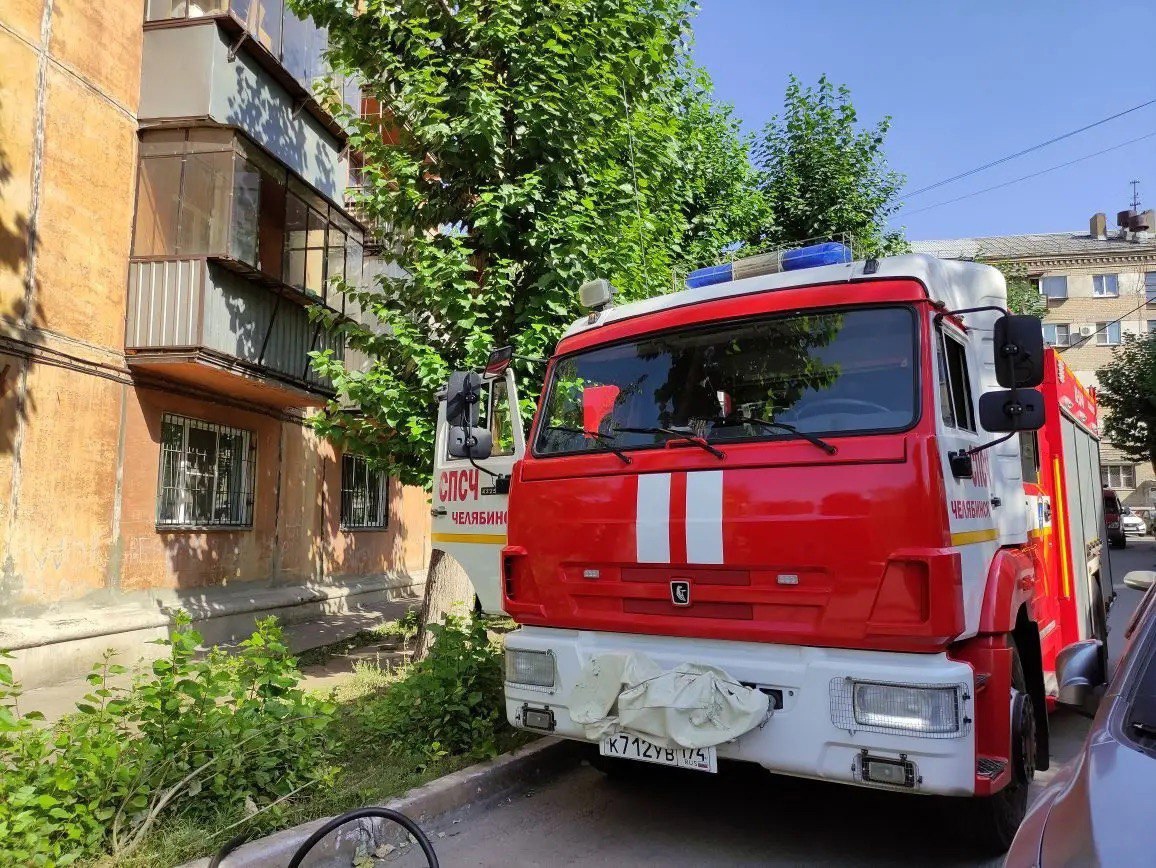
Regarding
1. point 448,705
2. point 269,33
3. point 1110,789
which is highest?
point 269,33

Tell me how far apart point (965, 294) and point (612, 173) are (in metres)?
3.76

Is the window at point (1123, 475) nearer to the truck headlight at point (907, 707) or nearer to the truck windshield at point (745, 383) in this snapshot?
the truck windshield at point (745, 383)

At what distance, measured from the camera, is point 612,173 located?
720 centimetres

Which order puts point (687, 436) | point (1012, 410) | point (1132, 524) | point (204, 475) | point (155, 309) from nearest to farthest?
point (1012, 410) → point (687, 436) → point (155, 309) → point (204, 475) → point (1132, 524)

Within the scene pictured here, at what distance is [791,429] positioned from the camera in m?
3.61

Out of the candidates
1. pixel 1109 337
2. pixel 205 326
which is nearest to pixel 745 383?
pixel 205 326

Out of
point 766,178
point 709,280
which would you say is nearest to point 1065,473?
point 709,280

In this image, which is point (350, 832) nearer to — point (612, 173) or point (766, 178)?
point (612, 173)

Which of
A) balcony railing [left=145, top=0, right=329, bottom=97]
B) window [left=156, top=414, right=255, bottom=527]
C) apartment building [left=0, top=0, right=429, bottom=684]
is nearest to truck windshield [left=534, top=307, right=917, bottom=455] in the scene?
apartment building [left=0, top=0, right=429, bottom=684]

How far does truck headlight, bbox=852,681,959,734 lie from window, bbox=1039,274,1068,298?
50.7 meters

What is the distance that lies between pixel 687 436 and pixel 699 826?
2.04 metres

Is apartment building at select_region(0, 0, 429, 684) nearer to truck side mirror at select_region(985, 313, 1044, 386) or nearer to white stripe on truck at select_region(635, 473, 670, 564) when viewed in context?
white stripe on truck at select_region(635, 473, 670, 564)

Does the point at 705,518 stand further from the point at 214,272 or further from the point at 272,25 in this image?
the point at 272,25

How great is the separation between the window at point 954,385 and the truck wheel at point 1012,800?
3.59ft
